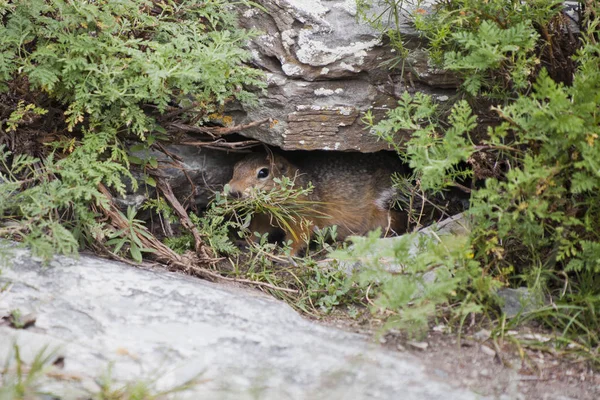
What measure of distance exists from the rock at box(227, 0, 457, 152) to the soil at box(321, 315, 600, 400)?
212cm

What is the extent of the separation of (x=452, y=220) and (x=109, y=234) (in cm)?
239

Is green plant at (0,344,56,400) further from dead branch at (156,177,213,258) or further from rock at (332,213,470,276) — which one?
rock at (332,213,470,276)

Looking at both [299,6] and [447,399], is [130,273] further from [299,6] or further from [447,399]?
[299,6]

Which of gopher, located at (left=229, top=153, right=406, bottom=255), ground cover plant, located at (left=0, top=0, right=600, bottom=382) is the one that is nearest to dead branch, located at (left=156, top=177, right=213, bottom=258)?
ground cover plant, located at (left=0, top=0, right=600, bottom=382)

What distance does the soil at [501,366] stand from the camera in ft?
10.3

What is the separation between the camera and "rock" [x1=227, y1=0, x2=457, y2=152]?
511 centimetres

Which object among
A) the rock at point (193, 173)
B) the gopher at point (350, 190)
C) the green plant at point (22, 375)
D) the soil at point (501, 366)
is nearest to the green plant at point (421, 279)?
the soil at point (501, 366)

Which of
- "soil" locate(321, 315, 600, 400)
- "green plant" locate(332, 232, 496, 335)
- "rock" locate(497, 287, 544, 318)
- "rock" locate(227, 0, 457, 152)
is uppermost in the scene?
"rock" locate(227, 0, 457, 152)

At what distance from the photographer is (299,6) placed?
16.9 feet

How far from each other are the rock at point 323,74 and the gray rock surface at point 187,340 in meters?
1.85

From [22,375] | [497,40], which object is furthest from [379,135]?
[22,375]

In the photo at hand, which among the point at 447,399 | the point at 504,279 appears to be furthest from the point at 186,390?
the point at 504,279

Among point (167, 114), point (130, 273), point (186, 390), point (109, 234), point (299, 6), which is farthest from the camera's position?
point (299, 6)

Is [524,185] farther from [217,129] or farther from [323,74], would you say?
[217,129]
